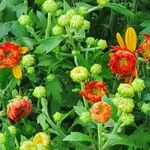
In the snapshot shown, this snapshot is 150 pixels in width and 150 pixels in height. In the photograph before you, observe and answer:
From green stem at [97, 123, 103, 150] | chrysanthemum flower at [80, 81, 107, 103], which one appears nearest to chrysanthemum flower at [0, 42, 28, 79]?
chrysanthemum flower at [80, 81, 107, 103]

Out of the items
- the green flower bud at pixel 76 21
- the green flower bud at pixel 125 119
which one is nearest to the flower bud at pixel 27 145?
the green flower bud at pixel 125 119

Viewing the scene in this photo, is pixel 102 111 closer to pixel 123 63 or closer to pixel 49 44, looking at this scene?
pixel 123 63

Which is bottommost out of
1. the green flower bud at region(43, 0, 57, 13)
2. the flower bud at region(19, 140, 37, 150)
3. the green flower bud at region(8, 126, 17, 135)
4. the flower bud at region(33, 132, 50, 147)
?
the flower bud at region(33, 132, 50, 147)

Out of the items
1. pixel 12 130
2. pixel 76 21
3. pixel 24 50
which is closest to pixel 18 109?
pixel 12 130

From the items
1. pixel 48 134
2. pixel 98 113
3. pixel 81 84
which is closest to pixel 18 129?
pixel 48 134

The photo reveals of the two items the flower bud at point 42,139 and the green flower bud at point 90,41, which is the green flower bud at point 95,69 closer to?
the green flower bud at point 90,41

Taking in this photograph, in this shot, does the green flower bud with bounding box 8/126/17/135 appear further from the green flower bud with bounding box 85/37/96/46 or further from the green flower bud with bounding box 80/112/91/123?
the green flower bud with bounding box 85/37/96/46

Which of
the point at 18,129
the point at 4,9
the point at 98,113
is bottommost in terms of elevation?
the point at 18,129

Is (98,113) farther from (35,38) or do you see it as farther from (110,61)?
(35,38)
